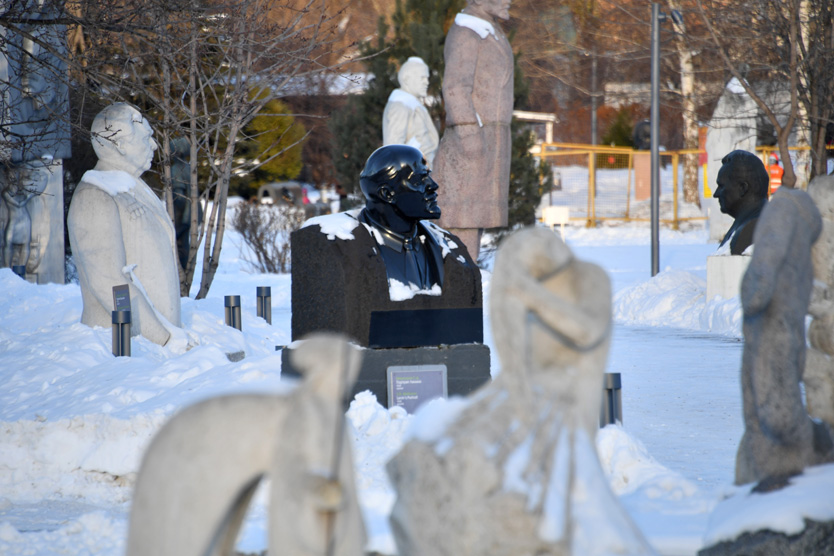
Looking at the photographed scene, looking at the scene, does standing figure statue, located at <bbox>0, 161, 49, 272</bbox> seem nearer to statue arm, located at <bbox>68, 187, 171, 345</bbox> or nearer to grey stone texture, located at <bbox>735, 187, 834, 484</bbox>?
statue arm, located at <bbox>68, 187, 171, 345</bbox>

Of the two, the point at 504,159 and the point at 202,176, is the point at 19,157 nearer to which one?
the point at 202,176

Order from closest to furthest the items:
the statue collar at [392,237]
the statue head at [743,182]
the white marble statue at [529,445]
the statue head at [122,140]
Result: the white marble statue at [529,445] < the statue collar at [392,237] < the statue head at [122,140] < the statue head at [743,182]

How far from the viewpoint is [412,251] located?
19.8 ft

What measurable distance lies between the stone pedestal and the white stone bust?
3929 mm

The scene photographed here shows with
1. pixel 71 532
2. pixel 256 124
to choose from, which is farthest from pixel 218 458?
pixel 256 124

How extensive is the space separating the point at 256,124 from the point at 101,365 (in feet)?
39.8

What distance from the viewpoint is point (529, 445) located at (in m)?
2.30

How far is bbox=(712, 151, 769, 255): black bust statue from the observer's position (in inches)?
370

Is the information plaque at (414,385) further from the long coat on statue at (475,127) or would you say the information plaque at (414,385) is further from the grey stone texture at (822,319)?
the long coat on statue at (475,127)

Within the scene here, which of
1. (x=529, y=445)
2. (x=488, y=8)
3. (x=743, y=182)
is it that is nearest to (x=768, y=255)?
(x=529, y=445)

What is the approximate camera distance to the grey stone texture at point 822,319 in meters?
3.53

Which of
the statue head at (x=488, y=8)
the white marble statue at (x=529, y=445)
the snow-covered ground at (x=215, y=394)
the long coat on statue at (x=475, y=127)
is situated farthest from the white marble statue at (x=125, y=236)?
the white marble statue at (x=529, y=445)

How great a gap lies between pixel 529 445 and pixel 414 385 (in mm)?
3496

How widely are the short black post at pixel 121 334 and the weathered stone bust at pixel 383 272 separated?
89.7 inches
